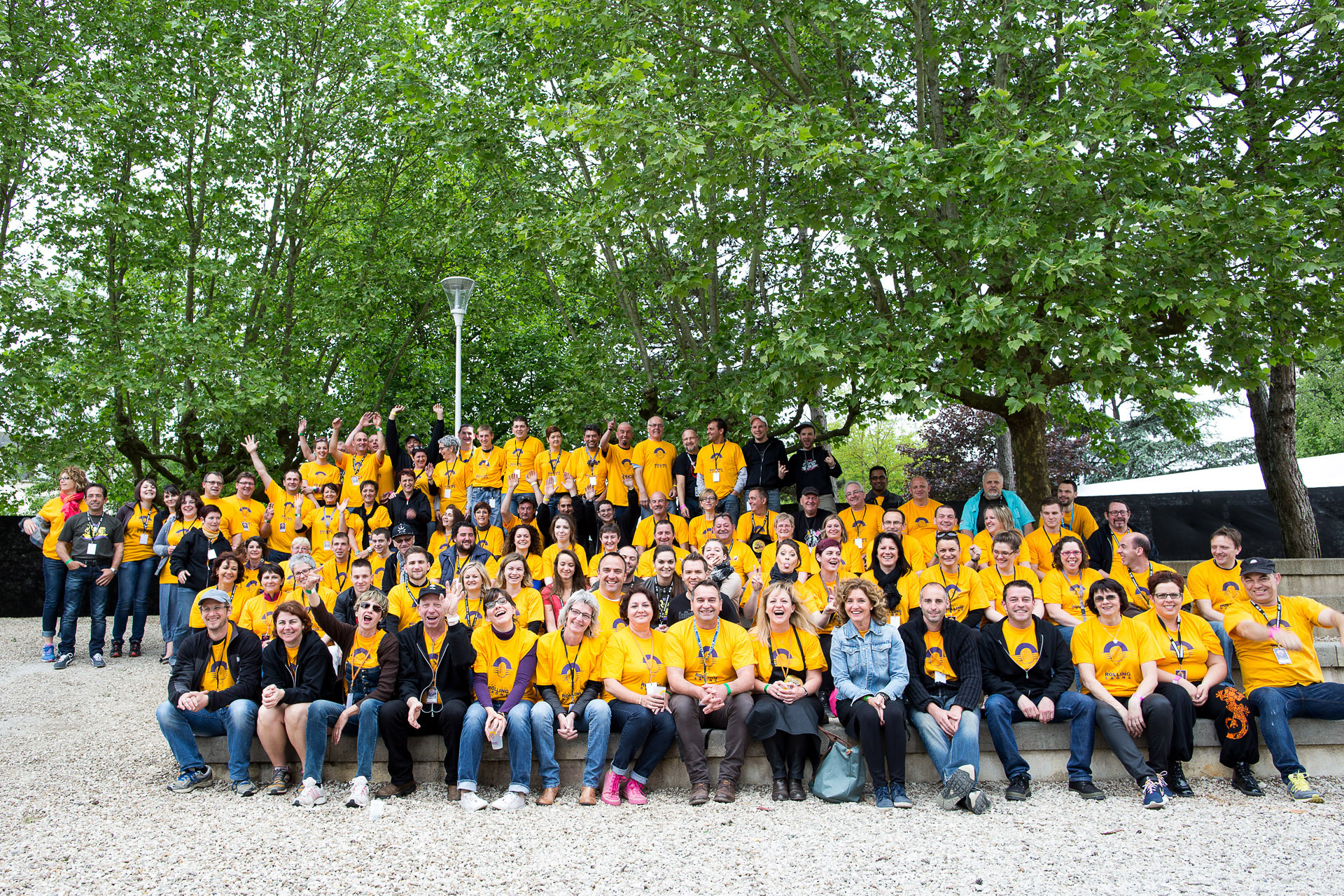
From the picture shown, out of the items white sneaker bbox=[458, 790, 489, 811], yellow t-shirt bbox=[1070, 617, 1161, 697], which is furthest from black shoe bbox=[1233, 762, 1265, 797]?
white sneaker bbox=[458, 790, 489, 811]

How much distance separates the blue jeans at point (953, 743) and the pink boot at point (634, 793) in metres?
1.73

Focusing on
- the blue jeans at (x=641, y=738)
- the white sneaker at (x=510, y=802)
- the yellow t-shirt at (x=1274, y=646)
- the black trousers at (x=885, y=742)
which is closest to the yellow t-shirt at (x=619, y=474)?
the blue jeans at (x=641, y=738)

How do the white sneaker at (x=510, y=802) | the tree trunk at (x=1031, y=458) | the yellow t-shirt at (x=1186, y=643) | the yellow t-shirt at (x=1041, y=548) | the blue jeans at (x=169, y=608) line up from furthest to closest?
the tree trunk at (x=1031, y=458) < the blue jeans at (x=169, y=608) < the yellow t-shirt at (x=1041, y=548) < the yellow t-shirt at (x=1186, y=643) < the white sneaker at (x=510, y=802)

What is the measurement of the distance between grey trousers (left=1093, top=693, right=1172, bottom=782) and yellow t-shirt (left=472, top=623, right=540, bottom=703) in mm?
3576

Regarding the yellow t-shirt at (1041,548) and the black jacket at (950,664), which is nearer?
the black jacket at (950,664)

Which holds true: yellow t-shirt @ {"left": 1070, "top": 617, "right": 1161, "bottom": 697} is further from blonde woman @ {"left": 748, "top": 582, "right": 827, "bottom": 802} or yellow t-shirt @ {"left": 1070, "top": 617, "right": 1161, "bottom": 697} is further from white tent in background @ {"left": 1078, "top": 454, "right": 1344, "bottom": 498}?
white tent in background @ {"left": 1078, "top": 454, "right": 1344, "bottom": 498}

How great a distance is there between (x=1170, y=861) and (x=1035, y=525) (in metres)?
4.47

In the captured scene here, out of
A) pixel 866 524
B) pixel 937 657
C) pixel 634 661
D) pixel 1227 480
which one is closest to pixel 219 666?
pixel 634 661

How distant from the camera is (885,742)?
17.6 feet

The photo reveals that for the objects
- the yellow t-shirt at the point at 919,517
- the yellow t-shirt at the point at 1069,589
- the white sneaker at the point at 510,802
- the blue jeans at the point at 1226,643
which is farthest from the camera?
the yellow t-shirt at the point at 919,517

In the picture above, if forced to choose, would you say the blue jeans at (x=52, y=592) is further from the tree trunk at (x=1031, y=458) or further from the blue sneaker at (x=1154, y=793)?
the tree trunk at (x=1031, y=458)

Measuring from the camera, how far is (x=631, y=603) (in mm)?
5828

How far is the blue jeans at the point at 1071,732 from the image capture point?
538 centimetres

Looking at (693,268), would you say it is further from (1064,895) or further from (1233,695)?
(1064,895)
